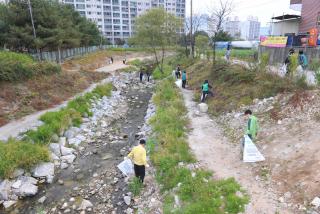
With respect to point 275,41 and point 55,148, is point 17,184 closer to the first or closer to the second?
point 55,148

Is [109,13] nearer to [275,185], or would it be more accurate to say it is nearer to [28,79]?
[28,79]

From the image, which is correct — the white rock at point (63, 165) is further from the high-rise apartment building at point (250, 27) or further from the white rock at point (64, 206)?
the high-rise apartment building at point (250, 27)

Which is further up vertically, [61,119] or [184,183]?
[61,119]

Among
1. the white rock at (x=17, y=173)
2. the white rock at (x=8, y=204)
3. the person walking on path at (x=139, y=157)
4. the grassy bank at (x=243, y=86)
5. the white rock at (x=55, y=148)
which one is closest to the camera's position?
the person walking on path at (x=139, y=157)

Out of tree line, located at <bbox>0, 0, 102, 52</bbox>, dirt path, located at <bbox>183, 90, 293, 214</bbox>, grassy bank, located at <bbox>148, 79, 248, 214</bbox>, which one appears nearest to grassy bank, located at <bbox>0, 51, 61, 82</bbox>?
tree line, located at <bbox>0, 0, 102, 52</bbox>

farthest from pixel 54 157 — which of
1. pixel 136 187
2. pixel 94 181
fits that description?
pixel 136 187

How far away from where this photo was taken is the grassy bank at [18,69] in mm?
18109

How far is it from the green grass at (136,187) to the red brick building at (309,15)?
27.1 metres

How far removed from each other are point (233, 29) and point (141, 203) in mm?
122715

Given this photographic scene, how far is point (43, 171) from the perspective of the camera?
33.6 ft

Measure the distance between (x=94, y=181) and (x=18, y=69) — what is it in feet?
45.3

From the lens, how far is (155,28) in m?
32.8

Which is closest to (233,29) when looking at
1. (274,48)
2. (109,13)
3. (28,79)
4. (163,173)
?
(109,13)

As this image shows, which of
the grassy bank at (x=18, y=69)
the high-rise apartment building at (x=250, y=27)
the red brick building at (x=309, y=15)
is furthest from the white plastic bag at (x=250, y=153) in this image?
the high-rise apartment building at (x=250, y=27)
